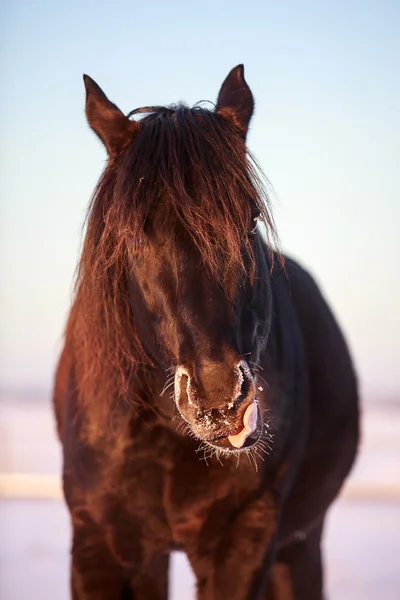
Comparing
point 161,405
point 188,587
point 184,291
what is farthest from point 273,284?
point 188,587

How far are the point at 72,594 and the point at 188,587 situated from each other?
302cm

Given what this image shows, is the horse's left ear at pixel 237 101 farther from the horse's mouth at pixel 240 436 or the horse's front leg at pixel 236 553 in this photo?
the horse's front leg at pixel 236 553

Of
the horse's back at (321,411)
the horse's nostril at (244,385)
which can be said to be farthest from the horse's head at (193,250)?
the horse's back at (321,411)

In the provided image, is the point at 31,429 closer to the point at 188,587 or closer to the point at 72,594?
the point at 188,587

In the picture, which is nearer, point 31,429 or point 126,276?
point 126,276

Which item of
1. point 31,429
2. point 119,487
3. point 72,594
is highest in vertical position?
point 31,429

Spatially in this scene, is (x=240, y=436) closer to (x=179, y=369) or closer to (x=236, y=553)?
(x=179, y=369)

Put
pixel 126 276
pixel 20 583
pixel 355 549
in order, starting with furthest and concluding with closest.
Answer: pixel 355 549 < pixel 20 583 < pixel 126 276

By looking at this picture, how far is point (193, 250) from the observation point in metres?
2.75

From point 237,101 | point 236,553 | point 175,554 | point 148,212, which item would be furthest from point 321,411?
point 175,554

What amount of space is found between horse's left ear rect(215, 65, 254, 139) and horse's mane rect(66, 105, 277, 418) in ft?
0.35

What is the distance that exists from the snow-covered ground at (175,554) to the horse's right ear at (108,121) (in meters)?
2.59

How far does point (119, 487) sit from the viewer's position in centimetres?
319

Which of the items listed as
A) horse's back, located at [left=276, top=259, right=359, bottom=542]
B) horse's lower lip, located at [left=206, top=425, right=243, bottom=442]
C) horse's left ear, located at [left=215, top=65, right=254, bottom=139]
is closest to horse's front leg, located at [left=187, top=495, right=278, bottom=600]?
A: horse's back, located at [left=276, top=259, right=359, bottom=542]
